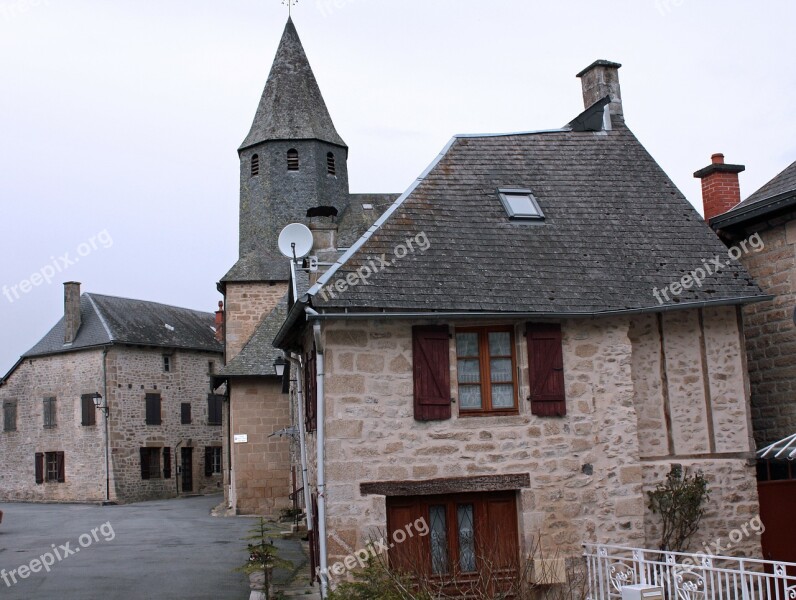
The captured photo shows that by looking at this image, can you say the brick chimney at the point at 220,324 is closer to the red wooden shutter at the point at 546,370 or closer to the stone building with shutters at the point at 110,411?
the stone building with shutters at the point at 110,411

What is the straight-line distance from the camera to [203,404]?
35656mm

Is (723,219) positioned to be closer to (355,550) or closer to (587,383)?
(587,383)

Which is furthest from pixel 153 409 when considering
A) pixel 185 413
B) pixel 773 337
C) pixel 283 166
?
pixel 773 337

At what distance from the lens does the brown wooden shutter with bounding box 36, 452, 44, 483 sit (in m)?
32.9

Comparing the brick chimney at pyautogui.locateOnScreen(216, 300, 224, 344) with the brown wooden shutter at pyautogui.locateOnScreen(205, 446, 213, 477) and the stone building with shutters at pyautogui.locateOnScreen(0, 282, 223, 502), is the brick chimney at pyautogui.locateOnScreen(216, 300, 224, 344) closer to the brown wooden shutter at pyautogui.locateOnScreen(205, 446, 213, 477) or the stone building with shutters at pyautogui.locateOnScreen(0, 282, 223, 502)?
the stone building with shutters at pyautogui.locateOnScreen(0, 282, 223, 502)

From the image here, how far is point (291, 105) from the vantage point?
29.2m

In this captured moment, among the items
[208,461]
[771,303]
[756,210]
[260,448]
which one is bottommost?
[208,461]

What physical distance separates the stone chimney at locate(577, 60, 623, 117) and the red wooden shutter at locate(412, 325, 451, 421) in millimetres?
5333

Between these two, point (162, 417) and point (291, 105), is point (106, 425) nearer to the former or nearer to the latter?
point (162, 417)

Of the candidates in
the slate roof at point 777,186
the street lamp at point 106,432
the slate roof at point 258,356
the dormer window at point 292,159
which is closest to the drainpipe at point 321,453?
the slate roof at point 777,186

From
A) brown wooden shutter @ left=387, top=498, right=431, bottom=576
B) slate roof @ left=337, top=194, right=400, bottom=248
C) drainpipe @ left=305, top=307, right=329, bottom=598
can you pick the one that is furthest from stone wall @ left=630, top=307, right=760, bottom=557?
slate roof @ left=337, top=194, right=400, bottom=248

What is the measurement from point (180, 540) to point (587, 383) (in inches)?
369

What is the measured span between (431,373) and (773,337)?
509cm

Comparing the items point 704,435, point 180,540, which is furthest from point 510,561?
point 180,540
